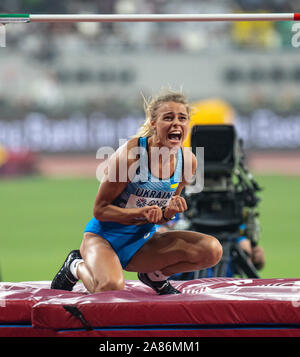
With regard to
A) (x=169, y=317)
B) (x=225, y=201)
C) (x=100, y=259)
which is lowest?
(x=169, y=317)

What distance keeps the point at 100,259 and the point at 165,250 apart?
371 millimetres

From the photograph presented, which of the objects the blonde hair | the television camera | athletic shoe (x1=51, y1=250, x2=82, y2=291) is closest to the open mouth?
the blonde hair

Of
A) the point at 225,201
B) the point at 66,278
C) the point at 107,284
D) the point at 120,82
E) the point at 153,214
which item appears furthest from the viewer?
the point at 120,82

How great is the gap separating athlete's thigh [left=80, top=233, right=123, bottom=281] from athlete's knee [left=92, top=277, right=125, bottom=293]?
0.01 m

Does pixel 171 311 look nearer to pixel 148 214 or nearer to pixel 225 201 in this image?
pixel 148 214

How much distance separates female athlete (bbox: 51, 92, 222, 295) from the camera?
350 cm

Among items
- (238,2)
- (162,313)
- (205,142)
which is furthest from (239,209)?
(238,2)

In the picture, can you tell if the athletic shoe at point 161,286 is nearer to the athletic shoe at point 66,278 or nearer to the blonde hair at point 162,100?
the athletic shoe at point 66,278

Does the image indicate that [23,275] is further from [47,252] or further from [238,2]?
[238,2]

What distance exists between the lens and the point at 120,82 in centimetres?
2152

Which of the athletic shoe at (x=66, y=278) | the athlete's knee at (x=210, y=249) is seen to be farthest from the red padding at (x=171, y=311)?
the athletic shoe at (x=66, y=278)

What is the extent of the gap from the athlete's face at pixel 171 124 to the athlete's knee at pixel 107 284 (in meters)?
0.77

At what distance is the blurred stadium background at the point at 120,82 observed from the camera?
1831 centimetres

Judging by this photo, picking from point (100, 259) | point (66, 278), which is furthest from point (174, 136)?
point (66, 278)
